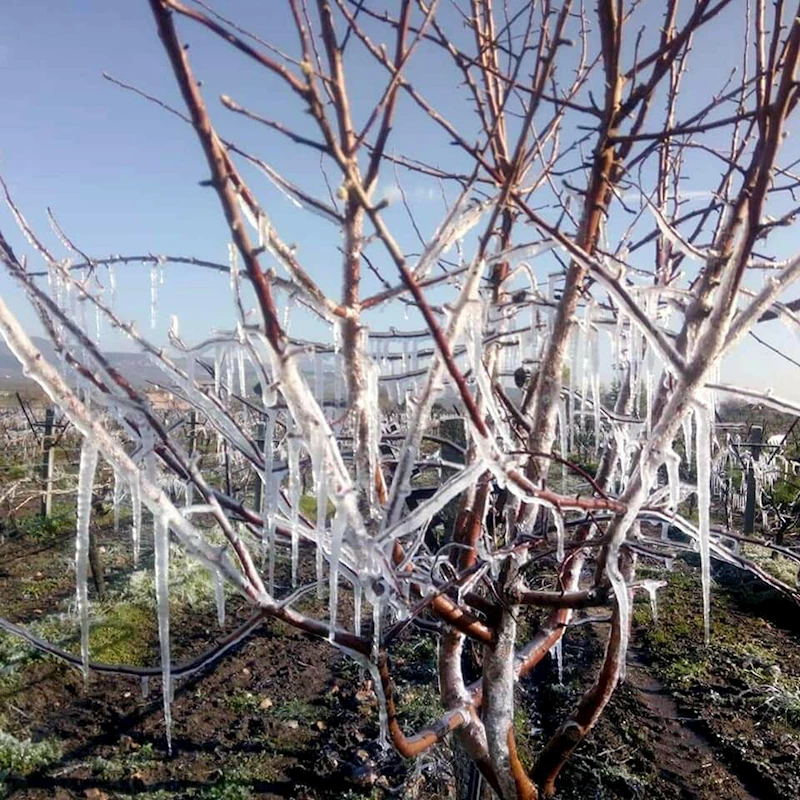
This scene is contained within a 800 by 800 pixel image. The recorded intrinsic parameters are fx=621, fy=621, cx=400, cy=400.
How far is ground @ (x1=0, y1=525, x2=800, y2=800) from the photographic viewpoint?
3.29 m

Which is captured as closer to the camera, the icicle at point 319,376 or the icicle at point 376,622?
the icicle at point 376,622

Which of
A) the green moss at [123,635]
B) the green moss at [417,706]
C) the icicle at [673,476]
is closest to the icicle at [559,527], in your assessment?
the icicle at [673,476]

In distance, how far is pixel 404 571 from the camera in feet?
4.66

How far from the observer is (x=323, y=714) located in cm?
397

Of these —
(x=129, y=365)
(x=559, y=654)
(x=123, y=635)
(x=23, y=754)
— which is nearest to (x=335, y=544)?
(x=129, y=365)

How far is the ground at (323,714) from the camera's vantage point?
10.8 ft

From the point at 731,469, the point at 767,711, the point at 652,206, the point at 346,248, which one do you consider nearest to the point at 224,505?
the point at 346,248

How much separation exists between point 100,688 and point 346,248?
4.17 metres

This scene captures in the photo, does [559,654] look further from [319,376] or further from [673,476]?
[319,376]

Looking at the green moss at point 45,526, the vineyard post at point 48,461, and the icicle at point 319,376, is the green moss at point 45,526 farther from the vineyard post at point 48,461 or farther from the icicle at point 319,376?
the icicle at point 319,376

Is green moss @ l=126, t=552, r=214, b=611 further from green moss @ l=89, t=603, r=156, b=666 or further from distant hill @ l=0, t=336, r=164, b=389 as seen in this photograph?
distant hill @ l=0, t=336, r=164, b=389

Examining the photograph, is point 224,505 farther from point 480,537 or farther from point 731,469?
point 731,469

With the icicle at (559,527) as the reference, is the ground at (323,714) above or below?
below

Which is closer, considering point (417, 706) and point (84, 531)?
point (84, 531)
